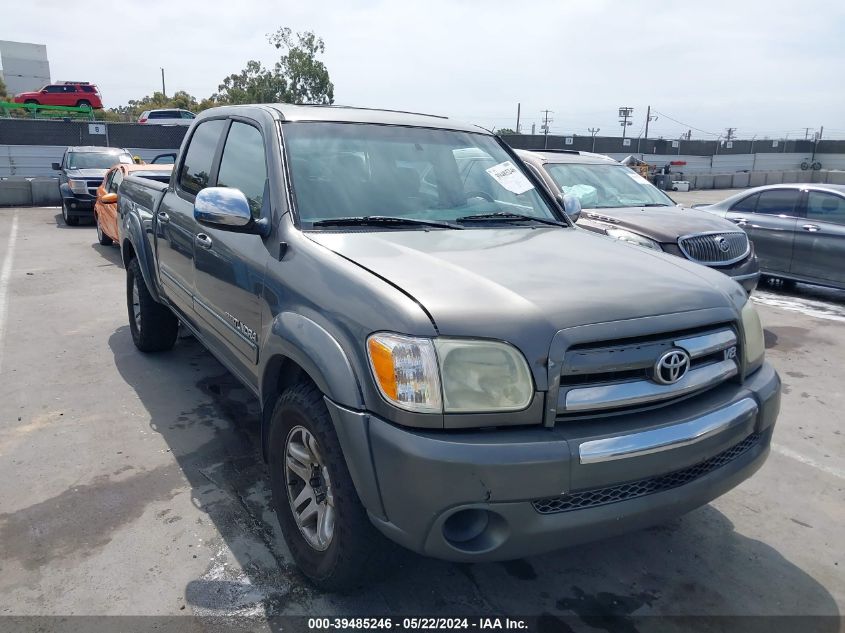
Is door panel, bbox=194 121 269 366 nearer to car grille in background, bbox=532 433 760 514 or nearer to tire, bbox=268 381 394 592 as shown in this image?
tire, bbox=268 381 394 592

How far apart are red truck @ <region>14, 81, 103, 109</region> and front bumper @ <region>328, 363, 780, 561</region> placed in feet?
123

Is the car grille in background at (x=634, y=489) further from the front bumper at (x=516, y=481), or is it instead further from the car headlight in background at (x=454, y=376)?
the car headlight in background at (x=454, y=376)

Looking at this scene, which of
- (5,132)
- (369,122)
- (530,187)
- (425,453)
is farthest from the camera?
(5,132)

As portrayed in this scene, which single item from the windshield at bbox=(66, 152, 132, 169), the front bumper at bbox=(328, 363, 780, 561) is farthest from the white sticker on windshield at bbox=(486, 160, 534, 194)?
the windshield at bbox=(66, 152, 132, 169)

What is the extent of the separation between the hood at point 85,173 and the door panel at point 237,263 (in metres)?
12.5

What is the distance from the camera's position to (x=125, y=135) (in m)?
22.1

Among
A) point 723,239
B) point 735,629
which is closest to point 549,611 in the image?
point 735,629

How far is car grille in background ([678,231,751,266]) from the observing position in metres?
6.54

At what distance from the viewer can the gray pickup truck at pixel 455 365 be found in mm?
2156

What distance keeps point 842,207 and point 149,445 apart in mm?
8464

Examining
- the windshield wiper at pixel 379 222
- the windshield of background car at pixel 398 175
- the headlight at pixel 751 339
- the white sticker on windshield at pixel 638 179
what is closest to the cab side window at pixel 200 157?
the windshield of background car at pixel 398 175

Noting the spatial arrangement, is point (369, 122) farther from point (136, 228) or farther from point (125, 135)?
point (125, 135)

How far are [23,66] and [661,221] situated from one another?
66.9 meters

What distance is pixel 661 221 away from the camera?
693 centimetres
